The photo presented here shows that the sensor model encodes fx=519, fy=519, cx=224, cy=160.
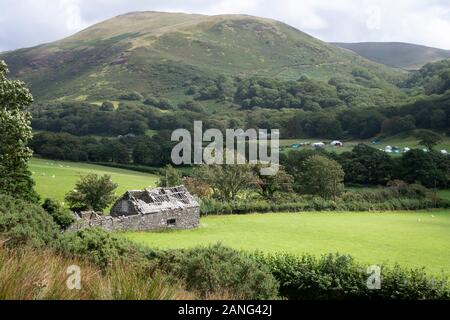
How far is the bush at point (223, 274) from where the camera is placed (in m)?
19.5

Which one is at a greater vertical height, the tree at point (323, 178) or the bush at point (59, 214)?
the bush at point (59, 214)

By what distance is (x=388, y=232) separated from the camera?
53094 mm

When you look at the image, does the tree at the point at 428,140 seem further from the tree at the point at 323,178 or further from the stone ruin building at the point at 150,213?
Answer: the stone ruin building at the point at 150,213

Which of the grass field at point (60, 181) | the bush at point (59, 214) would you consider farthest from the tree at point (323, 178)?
the bush at point (59, 214)

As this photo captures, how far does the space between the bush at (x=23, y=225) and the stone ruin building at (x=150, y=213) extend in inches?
685

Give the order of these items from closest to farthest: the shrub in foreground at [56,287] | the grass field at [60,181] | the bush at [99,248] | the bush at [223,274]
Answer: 1. the shrub in foreground at [56,287]
2. the bush at [223,274]
3. the bush at [99,248]
4. the grass field at [60,181]

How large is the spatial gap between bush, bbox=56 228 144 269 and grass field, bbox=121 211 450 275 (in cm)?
1515

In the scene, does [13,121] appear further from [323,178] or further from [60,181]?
[323,178]

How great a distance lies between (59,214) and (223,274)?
2804cm

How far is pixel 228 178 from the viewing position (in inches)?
2874

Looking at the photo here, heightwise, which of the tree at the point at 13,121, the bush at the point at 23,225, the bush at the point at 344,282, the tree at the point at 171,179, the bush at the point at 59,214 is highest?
the tree at the point at 13,121

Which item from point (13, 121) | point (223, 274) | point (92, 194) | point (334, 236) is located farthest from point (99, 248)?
point (92, 194)
